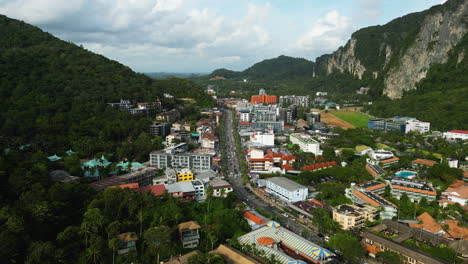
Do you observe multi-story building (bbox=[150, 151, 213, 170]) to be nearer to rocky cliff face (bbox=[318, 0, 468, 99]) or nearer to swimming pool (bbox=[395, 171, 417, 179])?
swimming pool (bbox=[395, 171, 417, 179])

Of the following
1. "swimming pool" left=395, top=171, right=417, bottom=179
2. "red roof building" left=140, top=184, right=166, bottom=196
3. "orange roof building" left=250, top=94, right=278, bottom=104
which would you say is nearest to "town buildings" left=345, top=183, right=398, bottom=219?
"swimming pool" left=395, top=171, right=417, bottom=179

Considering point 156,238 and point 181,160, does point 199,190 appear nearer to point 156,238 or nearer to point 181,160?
point 181,160

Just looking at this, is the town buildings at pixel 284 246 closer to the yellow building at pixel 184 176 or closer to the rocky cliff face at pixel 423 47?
the yellow building at pixel 184 176

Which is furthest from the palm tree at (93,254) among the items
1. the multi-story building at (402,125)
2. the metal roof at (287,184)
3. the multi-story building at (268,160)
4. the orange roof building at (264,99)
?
the orange roof building at (264,99)

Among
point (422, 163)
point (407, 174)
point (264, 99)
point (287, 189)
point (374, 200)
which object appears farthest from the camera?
point (264, 99)

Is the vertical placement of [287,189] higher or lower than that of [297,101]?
lower

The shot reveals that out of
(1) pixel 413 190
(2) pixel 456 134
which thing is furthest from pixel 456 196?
(2) pixel 456 134

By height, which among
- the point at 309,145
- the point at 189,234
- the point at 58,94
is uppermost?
the point at 58,94
